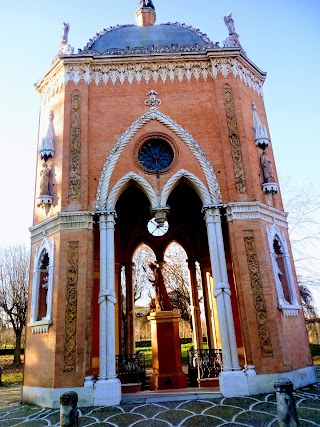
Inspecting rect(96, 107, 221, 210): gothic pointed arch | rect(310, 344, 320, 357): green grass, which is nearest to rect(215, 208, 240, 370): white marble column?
rect(96, 107, 221, 210): gothic pointed arch

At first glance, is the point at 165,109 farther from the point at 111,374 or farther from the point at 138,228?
the point at 111,374

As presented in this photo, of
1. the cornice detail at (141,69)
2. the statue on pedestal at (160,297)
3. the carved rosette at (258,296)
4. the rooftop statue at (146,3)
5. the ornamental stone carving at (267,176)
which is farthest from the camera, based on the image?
the rooftop statue at (146,3)

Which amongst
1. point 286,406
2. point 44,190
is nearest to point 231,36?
point 44,190

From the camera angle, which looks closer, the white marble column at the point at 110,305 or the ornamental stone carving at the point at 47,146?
the white marble column at the point at 110,305

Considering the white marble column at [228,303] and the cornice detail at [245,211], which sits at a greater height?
the cornice detail at [245,211]

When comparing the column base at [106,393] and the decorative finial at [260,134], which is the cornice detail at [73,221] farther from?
the decorative finial at [260,134]

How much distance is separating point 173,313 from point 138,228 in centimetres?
517

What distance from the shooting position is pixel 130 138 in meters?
11.0

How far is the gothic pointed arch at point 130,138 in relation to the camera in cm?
1038

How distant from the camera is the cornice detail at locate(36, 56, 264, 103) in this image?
11.6 metres

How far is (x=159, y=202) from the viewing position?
10.3 meters

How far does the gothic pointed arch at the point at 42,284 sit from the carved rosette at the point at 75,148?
5.48ft

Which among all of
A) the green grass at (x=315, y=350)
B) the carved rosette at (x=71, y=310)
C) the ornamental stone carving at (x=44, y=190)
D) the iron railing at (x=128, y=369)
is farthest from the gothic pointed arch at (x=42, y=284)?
the green grass at (x=315, y=350)

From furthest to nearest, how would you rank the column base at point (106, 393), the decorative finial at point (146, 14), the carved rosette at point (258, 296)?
1. the decorative finial at point (146, 14)
2. the carved rosette at point (258, 296)
3. the column base at point (106, 393)
